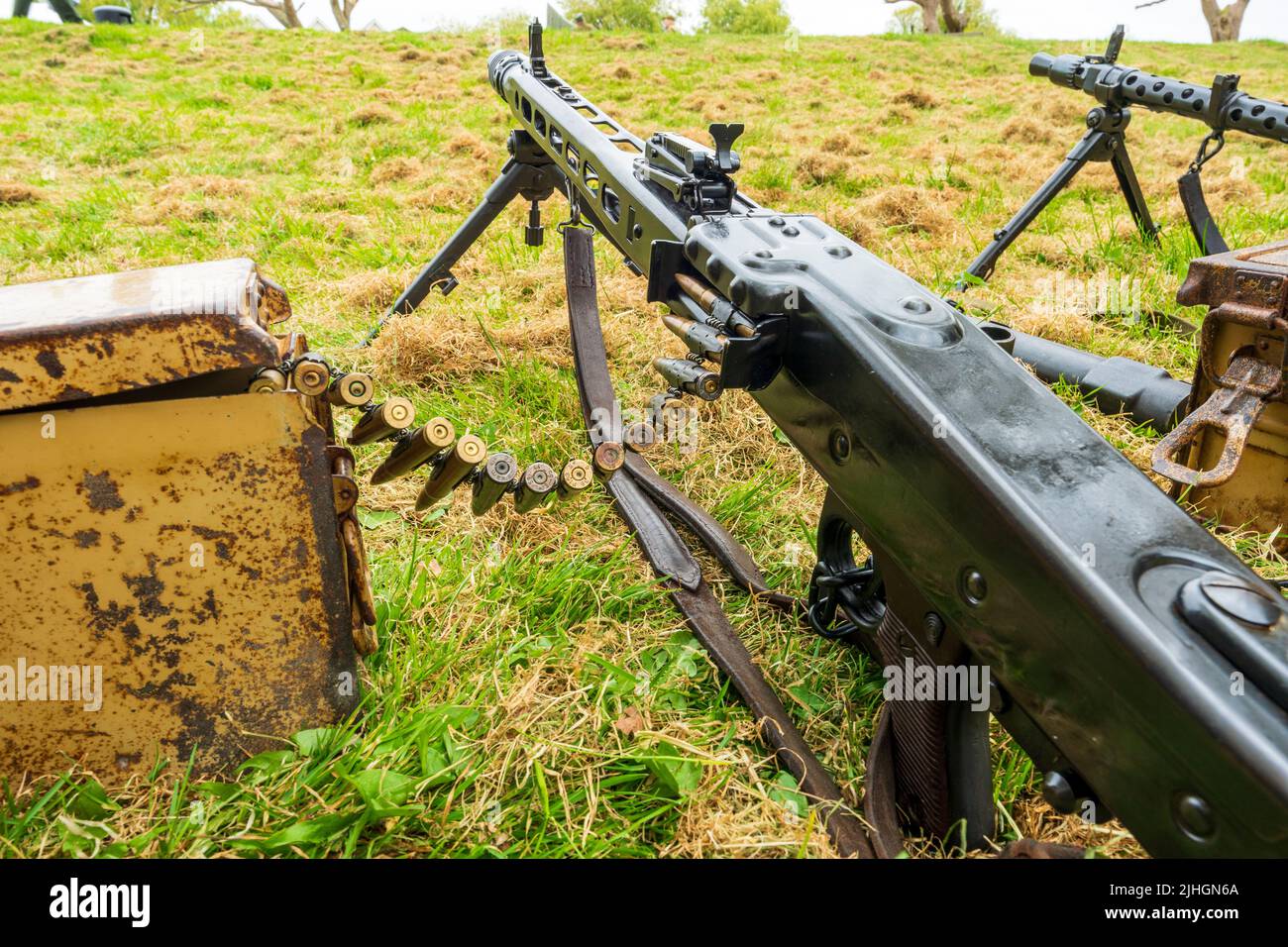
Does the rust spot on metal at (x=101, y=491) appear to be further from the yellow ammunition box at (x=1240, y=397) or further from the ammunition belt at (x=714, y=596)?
the yellow ammunition box at (x=1240, y=397)

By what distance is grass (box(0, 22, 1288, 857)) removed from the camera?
63.9 inches

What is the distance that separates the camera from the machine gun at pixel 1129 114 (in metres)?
3.87

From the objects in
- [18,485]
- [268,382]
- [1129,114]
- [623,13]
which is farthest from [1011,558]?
[623,13]

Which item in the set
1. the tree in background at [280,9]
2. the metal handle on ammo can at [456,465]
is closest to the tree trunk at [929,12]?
the tree in background at [280,9]

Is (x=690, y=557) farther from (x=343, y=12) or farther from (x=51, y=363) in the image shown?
(x=343, y=12)

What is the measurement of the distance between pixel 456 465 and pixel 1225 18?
26407 millimetres

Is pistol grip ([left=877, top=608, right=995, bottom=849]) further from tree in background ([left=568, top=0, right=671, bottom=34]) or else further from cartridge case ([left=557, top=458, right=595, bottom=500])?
tree in background ([left=568, top=0, right=671, bottom=34])

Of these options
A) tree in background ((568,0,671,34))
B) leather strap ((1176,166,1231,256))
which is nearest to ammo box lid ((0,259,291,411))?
leather strap ((1176,166,1231,256))

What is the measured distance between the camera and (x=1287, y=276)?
2.32 metres

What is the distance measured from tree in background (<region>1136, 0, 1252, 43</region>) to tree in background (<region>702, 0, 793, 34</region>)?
10548 mm

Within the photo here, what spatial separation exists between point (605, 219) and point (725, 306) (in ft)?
3.10

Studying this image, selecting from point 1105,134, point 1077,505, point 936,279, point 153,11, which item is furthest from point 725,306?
point 153,11

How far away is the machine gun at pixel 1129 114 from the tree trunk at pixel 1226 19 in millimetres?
21086
